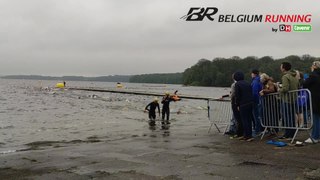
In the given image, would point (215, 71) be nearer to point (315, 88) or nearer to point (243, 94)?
point (243, 94)

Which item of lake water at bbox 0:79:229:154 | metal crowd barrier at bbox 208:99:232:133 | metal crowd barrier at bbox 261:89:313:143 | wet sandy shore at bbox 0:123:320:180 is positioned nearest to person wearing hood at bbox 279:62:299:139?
metal crowd barrier at bbox 261:89:313:143

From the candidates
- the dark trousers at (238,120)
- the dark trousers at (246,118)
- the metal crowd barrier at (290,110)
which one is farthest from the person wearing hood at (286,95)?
the dark trousers at (238,120)

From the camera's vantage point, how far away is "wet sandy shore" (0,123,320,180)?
6883mm

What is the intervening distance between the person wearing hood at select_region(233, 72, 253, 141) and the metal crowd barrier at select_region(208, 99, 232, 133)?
251cm

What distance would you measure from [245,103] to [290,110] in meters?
1.30

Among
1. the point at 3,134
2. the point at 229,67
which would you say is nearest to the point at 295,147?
the point at 3,134

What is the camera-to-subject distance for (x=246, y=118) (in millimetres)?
10969

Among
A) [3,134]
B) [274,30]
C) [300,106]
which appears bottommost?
[3,134]

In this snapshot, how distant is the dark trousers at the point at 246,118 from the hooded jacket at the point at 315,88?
180 cm

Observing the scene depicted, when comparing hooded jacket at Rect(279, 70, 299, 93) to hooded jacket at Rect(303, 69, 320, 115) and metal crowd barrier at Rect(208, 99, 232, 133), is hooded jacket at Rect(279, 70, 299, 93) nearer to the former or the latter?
hooded jacket at Rect(303, 69, 320, 115)

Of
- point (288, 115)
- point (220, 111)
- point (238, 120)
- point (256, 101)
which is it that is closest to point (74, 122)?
point (220, 111)

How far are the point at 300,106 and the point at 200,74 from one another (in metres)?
167

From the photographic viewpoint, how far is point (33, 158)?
9703 millimetres

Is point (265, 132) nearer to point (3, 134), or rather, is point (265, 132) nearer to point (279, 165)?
point (279, 165)
